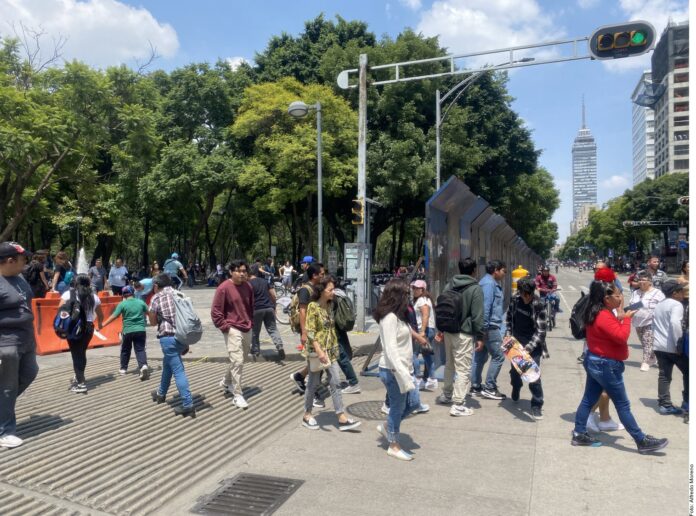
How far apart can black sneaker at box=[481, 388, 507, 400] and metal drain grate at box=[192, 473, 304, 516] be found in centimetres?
324

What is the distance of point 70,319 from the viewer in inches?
272

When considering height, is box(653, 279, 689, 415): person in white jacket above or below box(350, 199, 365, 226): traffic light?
below

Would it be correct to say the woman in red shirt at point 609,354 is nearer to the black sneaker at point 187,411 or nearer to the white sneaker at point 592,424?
the white sneaker at point 592,424

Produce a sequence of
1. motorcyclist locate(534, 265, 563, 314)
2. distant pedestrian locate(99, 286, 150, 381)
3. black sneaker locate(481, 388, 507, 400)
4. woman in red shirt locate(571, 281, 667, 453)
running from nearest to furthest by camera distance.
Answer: woman in red shirt locate(571, 281, 667, 453)
black sneaker locate(481, 388, 507, 400)
distant pedestrian locate(99, 286, 150, 381)
motorcyclist locate(534, 265, 563, 314)

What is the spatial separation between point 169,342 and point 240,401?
1.08 metres

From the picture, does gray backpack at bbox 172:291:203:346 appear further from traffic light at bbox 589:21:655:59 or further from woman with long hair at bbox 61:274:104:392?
traffic light at bbox 589:21:655:59

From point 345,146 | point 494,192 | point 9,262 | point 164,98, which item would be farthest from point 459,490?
point 164,98

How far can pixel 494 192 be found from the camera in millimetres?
29641

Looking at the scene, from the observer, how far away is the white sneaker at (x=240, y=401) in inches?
252

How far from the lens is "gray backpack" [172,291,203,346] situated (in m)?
6.01

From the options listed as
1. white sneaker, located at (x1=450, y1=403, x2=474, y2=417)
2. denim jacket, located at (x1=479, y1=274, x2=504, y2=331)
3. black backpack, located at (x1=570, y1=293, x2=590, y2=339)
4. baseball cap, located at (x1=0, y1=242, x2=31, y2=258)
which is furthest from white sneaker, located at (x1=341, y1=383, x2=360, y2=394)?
baseball cap, located at (x1=0, y1=242, x2=31, y2=258)

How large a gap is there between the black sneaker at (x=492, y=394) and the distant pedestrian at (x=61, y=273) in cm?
859

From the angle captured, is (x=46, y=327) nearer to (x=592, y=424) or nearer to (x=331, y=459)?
(x=331, y=459)

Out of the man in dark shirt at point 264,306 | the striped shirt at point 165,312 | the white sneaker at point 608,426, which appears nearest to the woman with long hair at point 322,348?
the striped shirt at point 165,312
